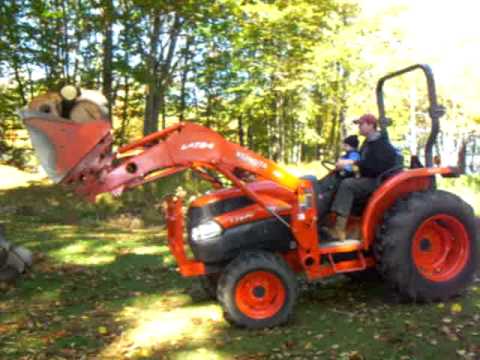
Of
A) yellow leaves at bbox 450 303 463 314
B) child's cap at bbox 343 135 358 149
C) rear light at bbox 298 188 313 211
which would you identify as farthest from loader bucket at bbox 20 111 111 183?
yellow leaves at bbox 450 303 463 314

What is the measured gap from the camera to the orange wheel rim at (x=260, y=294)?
17.5 ft

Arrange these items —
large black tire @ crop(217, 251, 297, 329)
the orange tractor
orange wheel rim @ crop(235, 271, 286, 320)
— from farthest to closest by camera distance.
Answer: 1. orange wheel rim @ crop(235, 271, 286, 320)
2. large black tire @ crop(217, 251, 297, 329)
3. the orange tractor

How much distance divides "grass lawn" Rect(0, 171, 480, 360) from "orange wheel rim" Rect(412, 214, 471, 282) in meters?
0.35

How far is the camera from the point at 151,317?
229 inches

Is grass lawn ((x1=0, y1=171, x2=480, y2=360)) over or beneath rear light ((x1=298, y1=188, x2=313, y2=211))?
beneath

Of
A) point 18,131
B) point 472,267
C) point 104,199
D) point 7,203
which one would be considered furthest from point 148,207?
point 472,267

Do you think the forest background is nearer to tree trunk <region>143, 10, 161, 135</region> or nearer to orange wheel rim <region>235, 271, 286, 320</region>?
tree trunk <region>143, 10, 161, 135</region>

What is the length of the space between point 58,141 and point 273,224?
232 cm

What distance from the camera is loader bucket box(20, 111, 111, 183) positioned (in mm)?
4422

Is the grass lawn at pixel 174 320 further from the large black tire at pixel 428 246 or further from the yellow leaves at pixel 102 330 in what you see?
the large black tire at pixel 428 246

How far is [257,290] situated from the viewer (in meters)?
5.39

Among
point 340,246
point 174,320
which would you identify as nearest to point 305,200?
point 340,246

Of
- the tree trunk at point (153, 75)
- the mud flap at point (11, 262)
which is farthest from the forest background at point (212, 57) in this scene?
the mud flap at point (11, 262)

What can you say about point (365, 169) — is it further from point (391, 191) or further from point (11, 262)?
point (11, 262)
